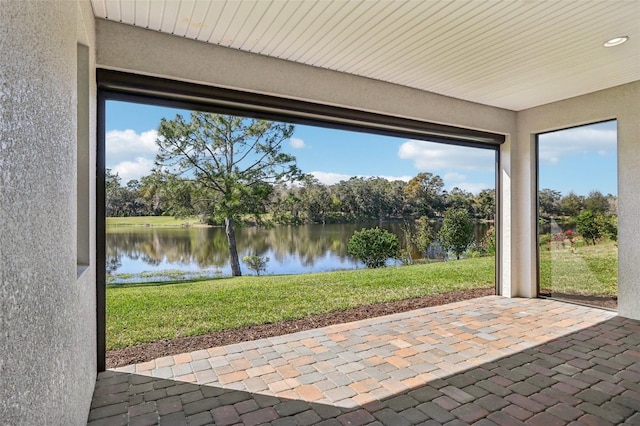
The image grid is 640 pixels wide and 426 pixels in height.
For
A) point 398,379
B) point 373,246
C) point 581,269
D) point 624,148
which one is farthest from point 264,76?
point 581,269

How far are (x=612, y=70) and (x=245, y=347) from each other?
4980mm

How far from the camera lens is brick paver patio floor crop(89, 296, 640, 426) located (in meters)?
2.58

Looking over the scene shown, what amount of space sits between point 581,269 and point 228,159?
575 cm

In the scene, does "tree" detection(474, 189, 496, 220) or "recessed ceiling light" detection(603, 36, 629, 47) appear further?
"tree" detection(474, 189, 496, 220)

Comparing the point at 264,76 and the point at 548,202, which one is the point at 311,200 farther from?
the point at 548,202

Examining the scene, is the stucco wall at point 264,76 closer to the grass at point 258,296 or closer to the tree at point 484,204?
the tree at point 484,204

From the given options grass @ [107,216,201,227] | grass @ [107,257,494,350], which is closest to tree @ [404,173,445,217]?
grass @ [107,257,494,350]

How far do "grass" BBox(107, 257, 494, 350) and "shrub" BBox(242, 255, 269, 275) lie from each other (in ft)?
0.48

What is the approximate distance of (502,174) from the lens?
592 cm

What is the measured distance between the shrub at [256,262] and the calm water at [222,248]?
0.07m

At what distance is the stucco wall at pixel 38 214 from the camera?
35.9 inches

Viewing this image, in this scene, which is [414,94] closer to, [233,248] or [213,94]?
[213,94]

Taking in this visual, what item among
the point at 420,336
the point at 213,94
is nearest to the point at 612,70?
the point at 420,336

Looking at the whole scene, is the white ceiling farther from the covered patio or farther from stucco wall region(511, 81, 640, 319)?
stucco wall region(511, 81, 640, 319)
